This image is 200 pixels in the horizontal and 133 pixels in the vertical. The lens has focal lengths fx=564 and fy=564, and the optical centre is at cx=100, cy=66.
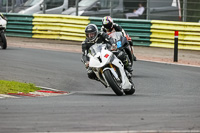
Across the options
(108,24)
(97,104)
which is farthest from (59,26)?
(97,104)

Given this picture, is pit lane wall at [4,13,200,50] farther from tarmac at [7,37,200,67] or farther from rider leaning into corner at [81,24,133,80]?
rider leaning into corner at [81,24,133,80]

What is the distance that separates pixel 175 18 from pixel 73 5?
4559mm

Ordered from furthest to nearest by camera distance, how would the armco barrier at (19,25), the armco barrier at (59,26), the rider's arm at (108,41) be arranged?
the armco barrier at (19,25) → the armco barrier at (59,26) → the rider's arm at (108,41)

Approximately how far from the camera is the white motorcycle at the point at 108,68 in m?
9.95

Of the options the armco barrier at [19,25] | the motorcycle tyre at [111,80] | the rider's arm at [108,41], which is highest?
the rider's arm at [108,41]

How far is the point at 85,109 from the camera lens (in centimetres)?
805

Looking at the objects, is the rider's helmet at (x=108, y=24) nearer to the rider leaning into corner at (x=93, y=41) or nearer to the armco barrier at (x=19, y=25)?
the rider leaning into corner at (x=93, y=41)

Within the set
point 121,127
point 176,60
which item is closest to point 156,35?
point 176,60

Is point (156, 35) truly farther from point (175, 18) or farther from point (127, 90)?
point (127, 90)

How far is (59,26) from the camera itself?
2352 centimetres

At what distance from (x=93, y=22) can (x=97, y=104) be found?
46.1 ft

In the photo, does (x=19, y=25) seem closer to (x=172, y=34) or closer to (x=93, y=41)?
(x=172, y=34)

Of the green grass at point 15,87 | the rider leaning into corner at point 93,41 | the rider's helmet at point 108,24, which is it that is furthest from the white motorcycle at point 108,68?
the rider's helmet at point 108,24

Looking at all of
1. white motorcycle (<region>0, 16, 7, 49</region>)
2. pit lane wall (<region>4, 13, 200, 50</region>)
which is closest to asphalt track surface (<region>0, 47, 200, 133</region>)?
white motorcycle (<region>0, 16, 7, 49</region>)
